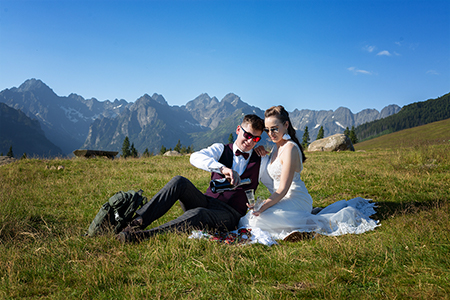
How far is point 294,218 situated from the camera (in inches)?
201

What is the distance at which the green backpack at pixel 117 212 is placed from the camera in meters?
4.51

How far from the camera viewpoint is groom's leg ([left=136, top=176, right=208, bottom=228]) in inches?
183

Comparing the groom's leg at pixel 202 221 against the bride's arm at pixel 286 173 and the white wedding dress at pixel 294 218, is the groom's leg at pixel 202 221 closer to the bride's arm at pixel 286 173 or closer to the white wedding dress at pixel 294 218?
the white wedding dress at pixel 294 218

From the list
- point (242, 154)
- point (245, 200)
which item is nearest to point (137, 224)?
point (245, 200)

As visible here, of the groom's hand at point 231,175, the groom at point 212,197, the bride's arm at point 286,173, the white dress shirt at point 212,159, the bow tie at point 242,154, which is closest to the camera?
the groom at point 212,197

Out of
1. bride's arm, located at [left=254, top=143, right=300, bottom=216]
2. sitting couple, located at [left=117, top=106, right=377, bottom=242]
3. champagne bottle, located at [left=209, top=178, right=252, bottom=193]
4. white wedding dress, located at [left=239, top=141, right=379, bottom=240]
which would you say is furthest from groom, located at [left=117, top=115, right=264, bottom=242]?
bride's arm, located at [left=254, top=143, right=300, bottom=216]

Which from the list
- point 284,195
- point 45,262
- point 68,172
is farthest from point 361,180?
point 68,172

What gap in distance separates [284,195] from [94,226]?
11.7 feet

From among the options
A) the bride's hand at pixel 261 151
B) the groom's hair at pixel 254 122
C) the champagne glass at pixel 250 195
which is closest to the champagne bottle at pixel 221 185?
the champagne glass at pixel 250 195

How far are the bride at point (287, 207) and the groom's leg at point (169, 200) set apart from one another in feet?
3.74

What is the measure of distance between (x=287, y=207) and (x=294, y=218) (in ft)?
0.89

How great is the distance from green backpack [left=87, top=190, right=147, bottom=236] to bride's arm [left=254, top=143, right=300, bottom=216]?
2.44 metres

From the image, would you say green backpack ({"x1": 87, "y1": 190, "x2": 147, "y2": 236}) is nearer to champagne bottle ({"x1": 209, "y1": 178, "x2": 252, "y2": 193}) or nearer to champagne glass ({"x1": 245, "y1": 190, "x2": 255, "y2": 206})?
champagne bottle ({"x1": 209, "y1": 178, "x2": 252, "y2": 193})

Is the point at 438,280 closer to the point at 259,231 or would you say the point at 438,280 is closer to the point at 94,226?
the point at 259,231
